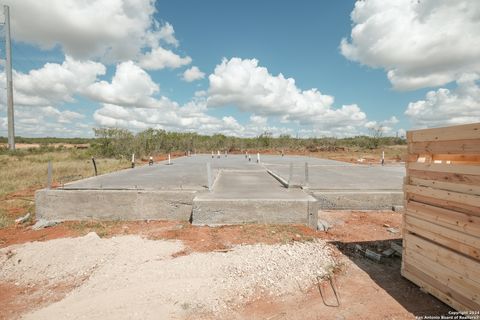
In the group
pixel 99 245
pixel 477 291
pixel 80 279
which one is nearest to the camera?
pixel 477 291

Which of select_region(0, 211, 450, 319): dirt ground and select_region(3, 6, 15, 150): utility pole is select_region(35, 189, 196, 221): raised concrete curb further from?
select_region(3, 6, 15, 150): utility pole

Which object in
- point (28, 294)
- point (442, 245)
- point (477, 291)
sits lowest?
point (28, 294)

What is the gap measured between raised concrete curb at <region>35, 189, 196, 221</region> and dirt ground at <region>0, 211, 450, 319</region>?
1.07 feet

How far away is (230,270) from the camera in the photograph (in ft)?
16.7

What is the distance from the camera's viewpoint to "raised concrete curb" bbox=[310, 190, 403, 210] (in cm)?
912

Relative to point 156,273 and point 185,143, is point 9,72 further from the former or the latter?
point 156,273

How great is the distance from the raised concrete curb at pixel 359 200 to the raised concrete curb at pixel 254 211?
1.57 m

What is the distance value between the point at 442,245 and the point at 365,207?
5.25 metres

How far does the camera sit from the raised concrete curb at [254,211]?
25.2 feet

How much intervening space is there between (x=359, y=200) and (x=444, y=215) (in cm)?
529

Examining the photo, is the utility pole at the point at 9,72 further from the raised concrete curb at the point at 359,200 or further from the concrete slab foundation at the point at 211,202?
the raised concrete curb at the point at 359,200

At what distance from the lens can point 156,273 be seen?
5.05 metres

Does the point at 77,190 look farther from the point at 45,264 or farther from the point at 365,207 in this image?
the point at 365,207

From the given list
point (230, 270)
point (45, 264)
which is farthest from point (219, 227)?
point (45, 264)
